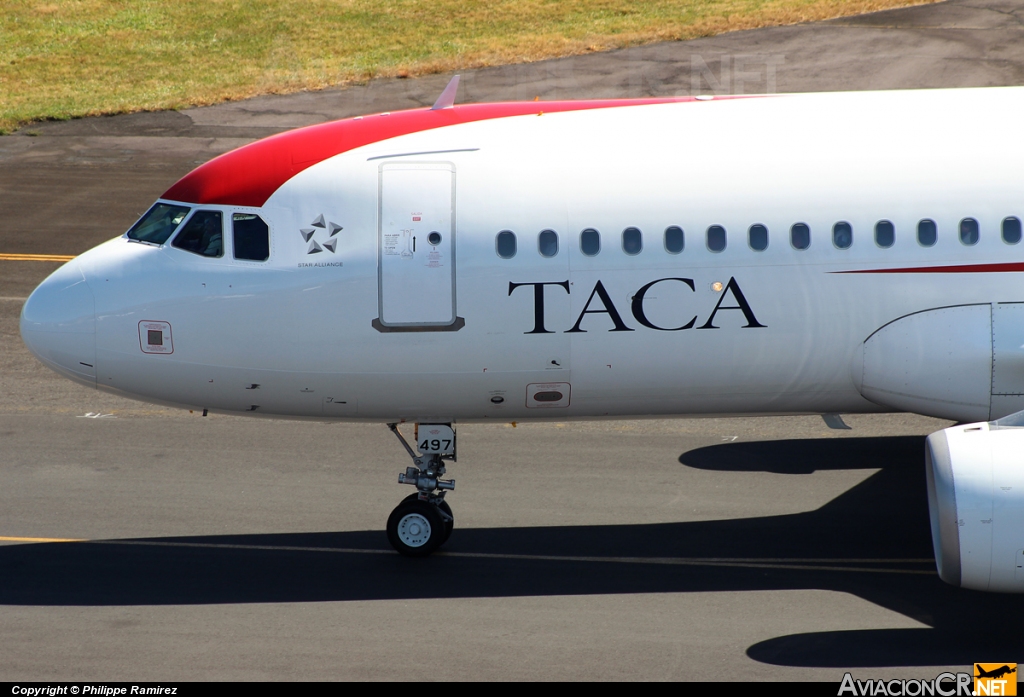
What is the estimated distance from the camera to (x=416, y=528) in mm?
12945

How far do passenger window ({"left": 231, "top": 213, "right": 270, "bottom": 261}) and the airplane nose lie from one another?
5.18 ft

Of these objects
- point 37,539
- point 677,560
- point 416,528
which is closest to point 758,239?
point 677,560

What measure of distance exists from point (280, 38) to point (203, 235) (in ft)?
103

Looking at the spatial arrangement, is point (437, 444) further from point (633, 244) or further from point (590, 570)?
point (633, 244)

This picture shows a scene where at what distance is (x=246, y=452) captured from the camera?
52.9ft

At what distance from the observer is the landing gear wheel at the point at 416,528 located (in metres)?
12.9

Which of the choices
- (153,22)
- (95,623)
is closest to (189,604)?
(95,623)

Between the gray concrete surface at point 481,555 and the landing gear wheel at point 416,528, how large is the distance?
235mm

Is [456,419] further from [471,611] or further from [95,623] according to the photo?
[95,623]

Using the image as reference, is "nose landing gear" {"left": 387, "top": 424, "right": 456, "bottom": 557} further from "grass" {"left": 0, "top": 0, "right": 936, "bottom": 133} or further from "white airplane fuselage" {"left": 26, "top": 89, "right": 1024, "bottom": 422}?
"grass" {"left": 0, "top": 0, "right": 936, "bottom": 133}

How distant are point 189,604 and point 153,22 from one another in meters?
36.3

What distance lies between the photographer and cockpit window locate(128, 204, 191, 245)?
40.6 feet

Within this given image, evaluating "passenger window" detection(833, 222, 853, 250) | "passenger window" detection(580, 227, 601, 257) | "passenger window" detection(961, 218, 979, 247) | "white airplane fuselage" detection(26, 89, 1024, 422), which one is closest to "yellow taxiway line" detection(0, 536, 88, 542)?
"white airplane fuselage" detection(26, 89, 1024, 422)

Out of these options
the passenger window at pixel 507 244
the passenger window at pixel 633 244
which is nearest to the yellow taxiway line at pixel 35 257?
the passenger window at pixel 507 244
